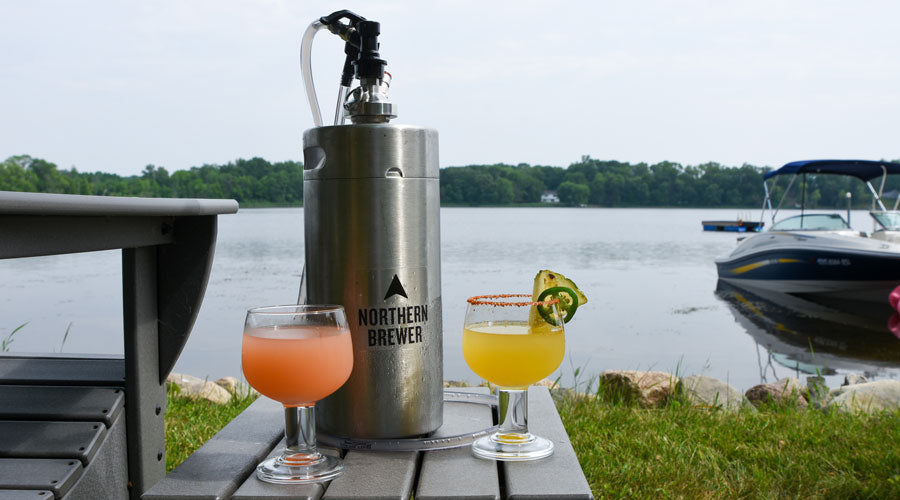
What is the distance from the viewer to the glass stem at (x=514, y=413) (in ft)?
4.33

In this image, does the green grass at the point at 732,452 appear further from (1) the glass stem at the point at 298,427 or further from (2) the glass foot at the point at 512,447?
(1) the glass stem at the point at 298,427

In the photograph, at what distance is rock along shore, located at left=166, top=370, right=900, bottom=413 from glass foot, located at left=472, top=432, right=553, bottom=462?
2.99 meters

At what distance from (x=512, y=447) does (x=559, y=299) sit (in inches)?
10.5

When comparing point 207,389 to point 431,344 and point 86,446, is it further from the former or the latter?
point 431,344

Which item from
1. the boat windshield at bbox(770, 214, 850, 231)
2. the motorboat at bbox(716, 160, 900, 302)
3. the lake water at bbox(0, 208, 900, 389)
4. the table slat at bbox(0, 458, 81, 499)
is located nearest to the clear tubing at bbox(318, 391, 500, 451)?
the table slat at bbox(0, 458, 81, 499)

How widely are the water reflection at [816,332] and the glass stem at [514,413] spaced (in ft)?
26.4

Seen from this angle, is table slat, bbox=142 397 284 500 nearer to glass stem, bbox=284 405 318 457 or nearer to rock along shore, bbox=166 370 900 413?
glass stem, bbox=284 405 318 457

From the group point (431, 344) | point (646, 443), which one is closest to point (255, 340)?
point (431, 344)

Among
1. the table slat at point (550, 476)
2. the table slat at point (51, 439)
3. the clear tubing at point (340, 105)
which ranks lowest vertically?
the table slat at point (51, 439)

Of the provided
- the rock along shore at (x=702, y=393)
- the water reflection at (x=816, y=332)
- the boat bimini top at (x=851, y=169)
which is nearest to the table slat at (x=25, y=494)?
the rock along shore at (x=702, y=393)

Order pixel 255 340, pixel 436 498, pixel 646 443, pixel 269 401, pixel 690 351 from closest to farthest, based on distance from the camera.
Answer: pixel 436 498 < pixel 255 340 < pixel 269 401 < pixel 646 443 < pixel 690 351

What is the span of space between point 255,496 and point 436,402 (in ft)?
1.35

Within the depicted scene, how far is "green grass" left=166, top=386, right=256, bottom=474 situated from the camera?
3176 mm

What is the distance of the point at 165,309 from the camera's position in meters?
1.68
